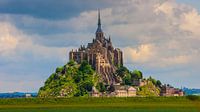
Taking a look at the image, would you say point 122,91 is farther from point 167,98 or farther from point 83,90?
point 167,98

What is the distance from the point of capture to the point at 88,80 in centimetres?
19762

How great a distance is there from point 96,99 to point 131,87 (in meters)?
75.7

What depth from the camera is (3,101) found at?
394ft

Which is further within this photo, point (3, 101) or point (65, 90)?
point (65, 90)

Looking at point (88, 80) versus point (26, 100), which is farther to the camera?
point (88, 80)

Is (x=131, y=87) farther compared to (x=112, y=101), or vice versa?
(x=131, y=87)

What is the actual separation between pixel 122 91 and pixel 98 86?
920 centimetres

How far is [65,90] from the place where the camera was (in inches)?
7776

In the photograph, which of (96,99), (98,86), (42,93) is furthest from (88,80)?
(96,99)

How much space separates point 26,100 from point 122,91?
8021 centimetres

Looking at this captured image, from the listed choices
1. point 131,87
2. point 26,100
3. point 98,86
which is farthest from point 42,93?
point 26,100

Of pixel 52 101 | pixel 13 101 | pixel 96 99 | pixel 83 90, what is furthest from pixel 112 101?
pixel 83 90

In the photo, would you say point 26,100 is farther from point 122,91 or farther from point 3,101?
point 122,91

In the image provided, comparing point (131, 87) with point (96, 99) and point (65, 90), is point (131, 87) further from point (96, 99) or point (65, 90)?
point (96, 99)
